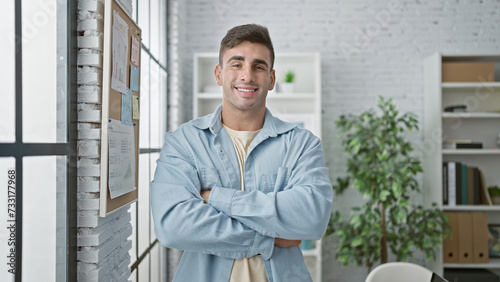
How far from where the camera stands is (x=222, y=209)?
1.33 meters

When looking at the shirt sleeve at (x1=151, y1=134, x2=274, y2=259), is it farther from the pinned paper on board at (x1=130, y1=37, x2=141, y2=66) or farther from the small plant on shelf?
the small plant on shelf

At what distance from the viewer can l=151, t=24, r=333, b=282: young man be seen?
1.30 meters

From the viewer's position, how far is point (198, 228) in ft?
4.21

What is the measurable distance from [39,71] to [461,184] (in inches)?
131

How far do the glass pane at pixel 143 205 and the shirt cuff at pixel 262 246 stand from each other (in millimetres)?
1194

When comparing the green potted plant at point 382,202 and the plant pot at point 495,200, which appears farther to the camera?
the plant pot at point 495,200

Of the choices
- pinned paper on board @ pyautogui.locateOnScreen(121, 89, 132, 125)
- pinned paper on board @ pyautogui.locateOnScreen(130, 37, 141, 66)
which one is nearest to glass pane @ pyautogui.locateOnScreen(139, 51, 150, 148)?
pinned paper on board @ pyautogui.locateOnScreen(130, 37, 141, 66)

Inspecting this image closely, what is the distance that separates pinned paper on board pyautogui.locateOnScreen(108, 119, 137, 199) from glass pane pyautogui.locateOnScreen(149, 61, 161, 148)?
85cm

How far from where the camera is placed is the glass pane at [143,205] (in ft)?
7.76

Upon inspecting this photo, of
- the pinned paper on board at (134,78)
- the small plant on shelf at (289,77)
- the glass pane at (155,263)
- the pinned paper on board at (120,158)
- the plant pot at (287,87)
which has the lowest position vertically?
the glass pane at (155,263)

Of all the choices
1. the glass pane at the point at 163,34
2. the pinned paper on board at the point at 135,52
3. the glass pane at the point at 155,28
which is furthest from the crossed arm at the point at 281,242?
the glass pane at the point at 163,34

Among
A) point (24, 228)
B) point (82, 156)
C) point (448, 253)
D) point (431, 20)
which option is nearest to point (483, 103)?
point (431, 20)

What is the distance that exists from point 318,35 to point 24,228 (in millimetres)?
3224

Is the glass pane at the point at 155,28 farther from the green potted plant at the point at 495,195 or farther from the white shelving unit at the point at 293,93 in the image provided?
the green potted plant at the point at 495,195
